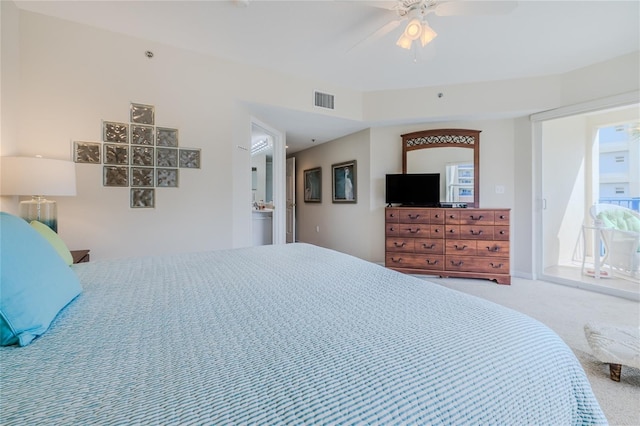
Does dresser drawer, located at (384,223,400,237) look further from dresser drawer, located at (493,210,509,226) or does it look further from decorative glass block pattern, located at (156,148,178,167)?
decorative glass block pattern, located at (156,148,178,167)

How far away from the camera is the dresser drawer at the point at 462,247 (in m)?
3.62

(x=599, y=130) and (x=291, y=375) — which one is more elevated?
(x=599, y=130)

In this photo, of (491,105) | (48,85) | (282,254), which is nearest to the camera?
(282,254)

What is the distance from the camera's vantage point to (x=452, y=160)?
4105 millimetres

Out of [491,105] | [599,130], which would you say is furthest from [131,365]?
[599,130]

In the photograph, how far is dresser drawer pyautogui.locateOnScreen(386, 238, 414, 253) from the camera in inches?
151

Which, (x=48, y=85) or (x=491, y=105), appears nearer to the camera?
(x=48, y=85)

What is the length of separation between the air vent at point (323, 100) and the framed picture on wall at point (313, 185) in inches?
81.0

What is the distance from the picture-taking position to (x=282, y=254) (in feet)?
5.52

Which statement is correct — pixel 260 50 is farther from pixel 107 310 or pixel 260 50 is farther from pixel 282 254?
pixel 107 310

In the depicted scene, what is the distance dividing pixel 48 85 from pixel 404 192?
411 centimetres

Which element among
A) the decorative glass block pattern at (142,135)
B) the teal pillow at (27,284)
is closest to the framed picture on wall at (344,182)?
the decorative glass block pattern at (142,135)

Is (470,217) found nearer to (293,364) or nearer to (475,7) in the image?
(475,7)

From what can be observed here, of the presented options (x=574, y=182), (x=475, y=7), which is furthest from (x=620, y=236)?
(x=475, y=7)
